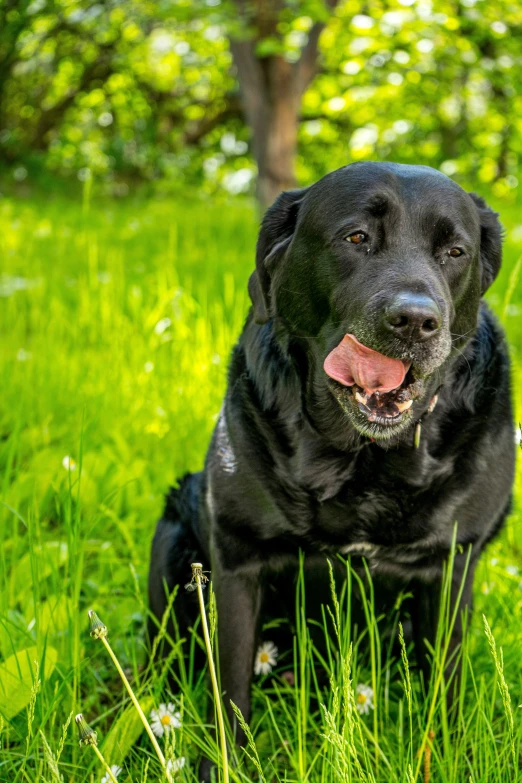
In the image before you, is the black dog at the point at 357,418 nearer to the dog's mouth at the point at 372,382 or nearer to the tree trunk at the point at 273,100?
the dog's mouth at the point at 372,382

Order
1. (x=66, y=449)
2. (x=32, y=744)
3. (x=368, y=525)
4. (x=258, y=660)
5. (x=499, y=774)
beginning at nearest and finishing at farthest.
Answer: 1. (x=499, y=774)
2. (x=32, y=744)
3. (x=368, y=525)
4. (x=258, y=660)
5. (x=66, y=449)

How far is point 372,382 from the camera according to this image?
1.89 meters

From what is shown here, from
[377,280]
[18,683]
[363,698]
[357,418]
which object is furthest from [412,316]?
[18,683]

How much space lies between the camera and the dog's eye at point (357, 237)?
1994 millimetres

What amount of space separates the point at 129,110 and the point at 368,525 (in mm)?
11654

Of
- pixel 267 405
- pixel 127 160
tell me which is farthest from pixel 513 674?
pixel 127 160

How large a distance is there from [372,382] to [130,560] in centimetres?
124

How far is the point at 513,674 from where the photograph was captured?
2119 millimetres

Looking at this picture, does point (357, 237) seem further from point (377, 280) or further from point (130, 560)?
point (130, 560)

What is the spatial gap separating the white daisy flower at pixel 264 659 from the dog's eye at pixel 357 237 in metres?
1.09

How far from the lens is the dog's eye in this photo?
6.54 ft

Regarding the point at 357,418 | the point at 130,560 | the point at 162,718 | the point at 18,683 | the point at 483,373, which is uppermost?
the point at 357,418

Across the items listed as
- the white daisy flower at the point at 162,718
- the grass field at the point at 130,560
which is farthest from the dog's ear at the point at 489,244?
the white daisy flower at the point at 162,718

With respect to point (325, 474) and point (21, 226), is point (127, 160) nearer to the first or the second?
point (21, 226)
